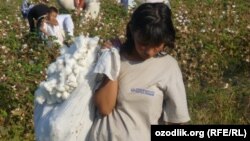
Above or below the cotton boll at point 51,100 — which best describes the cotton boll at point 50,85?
above

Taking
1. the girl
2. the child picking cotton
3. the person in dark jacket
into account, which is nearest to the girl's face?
the girl

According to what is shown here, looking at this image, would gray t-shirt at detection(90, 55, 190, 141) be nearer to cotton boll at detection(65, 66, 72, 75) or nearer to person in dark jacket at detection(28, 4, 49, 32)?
cotton boll at detection(65, 66, 72, 75)

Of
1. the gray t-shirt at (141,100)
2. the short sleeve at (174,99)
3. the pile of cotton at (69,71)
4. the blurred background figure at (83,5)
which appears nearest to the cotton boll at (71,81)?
the pile of cotton at (69,71)

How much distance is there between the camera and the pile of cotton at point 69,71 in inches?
89.2

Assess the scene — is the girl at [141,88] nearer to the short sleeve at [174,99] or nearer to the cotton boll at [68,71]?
the short sleeve at [174,99]

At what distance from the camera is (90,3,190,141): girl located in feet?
7.40

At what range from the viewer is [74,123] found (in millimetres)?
2256

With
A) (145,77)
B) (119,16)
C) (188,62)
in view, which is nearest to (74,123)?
(145,77)

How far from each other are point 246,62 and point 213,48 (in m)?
0.32

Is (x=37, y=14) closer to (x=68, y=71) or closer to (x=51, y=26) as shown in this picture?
(x=51, y=26)

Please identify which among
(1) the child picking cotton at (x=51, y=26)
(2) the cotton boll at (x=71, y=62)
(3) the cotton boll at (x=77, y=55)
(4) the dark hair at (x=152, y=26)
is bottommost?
(1) the child picking cotton at (x=51, y=26)

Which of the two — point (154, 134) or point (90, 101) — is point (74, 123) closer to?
point (90, 101)

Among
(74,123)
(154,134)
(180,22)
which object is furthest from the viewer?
(180,22)

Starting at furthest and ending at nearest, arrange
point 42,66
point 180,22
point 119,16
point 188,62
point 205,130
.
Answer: point 119,16 → point 180,22 → point 188,62 → point 42,66 → point 205,130
